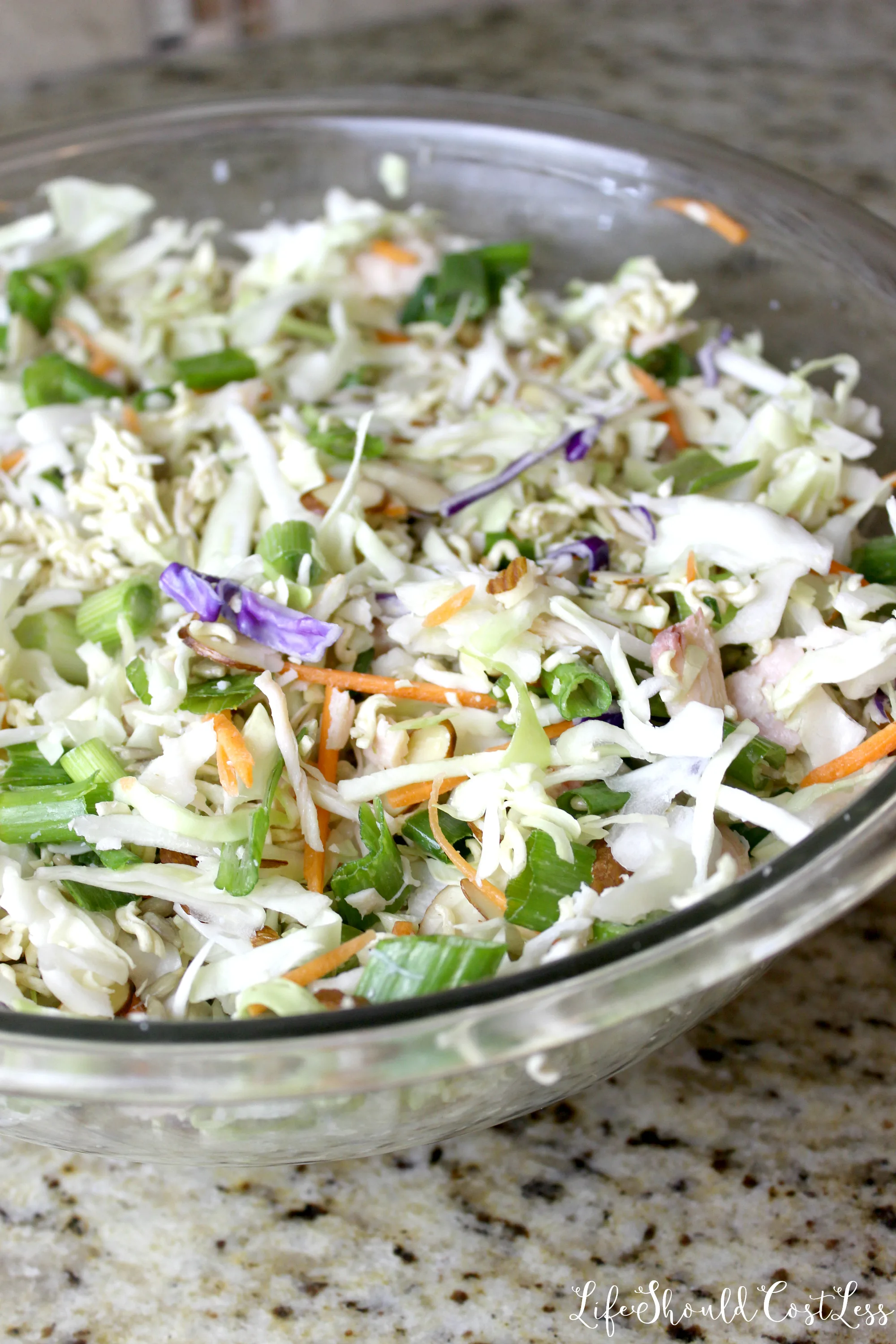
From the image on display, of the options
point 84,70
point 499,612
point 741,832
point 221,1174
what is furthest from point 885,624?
point 84,70

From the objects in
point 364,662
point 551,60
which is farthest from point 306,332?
point 551,60

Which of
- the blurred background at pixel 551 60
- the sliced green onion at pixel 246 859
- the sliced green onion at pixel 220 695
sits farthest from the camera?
the blurred background at pixel 551 60

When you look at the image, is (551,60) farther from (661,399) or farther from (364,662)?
(364,662)

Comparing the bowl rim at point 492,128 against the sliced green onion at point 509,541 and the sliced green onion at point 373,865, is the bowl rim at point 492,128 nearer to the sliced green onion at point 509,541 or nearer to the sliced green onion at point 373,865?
the sliced green onion at point 373,865

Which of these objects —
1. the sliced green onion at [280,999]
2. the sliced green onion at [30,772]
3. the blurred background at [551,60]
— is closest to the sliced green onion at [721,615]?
the sliced green onion at [280,999]

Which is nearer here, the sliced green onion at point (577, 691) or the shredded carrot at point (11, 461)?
the sliced green onion at point (577, 691)

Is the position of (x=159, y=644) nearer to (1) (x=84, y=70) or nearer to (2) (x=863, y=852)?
(2) (x=863, y=852)
